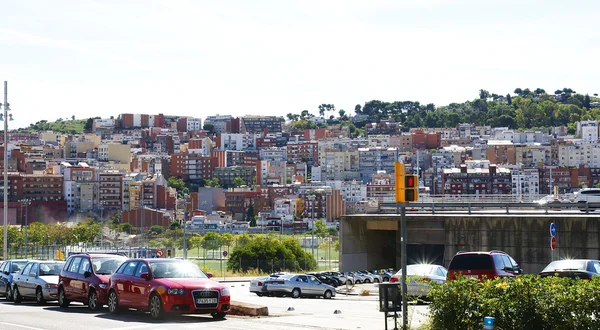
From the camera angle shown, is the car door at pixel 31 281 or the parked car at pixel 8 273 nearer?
the car door at pixel 31 281

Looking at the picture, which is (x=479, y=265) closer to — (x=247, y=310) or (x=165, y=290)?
(x=247, y=310)

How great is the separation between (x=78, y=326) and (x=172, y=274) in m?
2.73

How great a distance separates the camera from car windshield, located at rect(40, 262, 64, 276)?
88.7 feet

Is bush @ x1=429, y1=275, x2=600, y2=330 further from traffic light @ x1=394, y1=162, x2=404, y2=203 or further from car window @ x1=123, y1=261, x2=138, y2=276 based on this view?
car window @ x1=123, y1=261, x2=138, y2=276

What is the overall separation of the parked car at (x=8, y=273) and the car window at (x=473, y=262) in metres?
12.2

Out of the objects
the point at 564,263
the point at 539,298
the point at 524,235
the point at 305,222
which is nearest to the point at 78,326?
the point at 539,298

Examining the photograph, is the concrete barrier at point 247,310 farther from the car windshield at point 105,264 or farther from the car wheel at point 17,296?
the car wheel at point 17,296

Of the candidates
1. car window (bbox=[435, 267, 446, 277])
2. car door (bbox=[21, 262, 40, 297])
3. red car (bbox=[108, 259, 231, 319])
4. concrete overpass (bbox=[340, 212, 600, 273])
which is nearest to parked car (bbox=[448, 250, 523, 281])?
car window (bbox=[435, 267, 446, 277])

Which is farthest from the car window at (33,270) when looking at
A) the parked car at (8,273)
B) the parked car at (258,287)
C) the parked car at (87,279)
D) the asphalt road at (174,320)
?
the parked car at (258,287)

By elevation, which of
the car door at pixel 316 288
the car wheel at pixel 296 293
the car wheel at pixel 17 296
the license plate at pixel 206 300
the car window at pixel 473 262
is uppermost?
the car window at pixel 473 262

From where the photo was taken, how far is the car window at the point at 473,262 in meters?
24.8

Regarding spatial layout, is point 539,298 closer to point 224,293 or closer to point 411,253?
point 224,293

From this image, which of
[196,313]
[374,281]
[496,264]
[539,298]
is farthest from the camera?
[374,281]

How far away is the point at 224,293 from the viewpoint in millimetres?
21266
